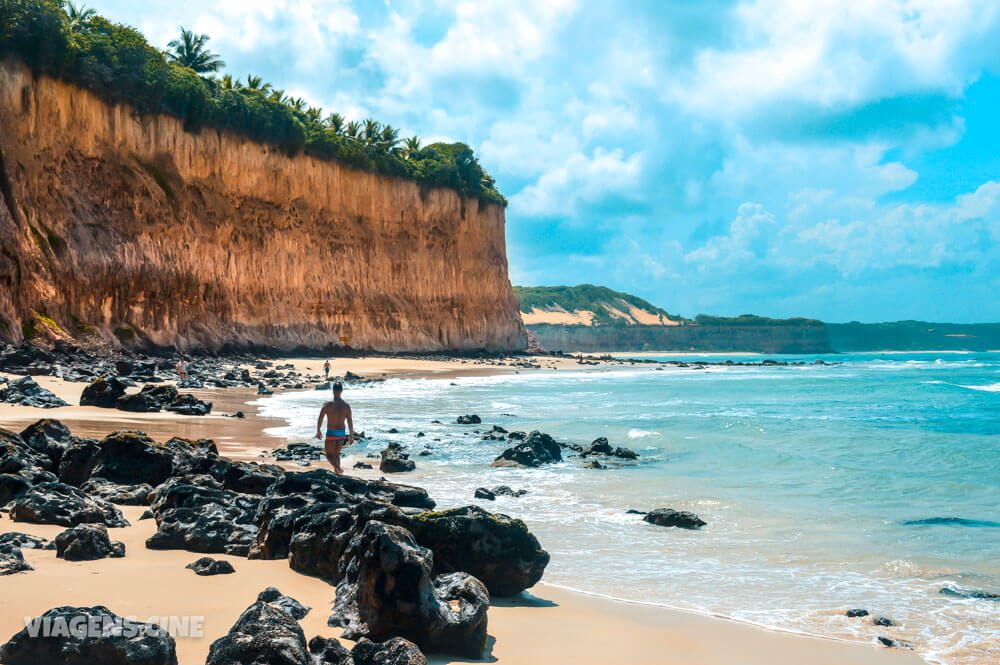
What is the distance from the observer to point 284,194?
4394cm

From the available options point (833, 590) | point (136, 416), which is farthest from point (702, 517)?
point (136, 416)

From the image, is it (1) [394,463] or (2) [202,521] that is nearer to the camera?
(2) [202,521]

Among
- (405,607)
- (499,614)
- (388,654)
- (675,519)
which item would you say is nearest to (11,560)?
(405,607)

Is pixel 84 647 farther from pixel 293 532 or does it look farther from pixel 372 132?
pixel 372 132

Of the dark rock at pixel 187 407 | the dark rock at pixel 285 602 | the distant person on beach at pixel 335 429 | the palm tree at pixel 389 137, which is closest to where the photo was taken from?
the dark rock at pixel 285 602

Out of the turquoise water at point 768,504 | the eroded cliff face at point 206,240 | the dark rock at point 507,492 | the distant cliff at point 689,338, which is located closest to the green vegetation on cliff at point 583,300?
the distant cliff at point 689,338

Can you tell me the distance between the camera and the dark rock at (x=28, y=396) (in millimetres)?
13500

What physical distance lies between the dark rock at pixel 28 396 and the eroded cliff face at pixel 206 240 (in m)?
9.96

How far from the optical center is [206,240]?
38.3 metres

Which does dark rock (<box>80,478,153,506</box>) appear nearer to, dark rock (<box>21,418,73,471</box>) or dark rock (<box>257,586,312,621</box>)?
dark rock (<box>21,418,73,471</box>)

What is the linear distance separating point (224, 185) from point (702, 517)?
37.1 meters

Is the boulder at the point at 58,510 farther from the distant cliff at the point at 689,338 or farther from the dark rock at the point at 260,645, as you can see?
the distant cliff at the point at 689,338

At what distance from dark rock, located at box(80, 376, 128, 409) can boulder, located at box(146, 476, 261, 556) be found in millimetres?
9448

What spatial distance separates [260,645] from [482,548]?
2060 millimetres
